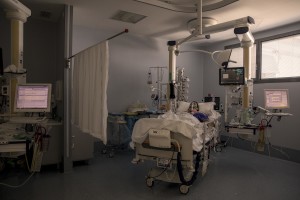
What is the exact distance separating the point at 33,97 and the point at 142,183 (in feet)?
5.96

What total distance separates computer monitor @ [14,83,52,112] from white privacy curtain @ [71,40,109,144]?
0.43 metres

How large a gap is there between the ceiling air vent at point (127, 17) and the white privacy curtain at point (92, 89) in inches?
48.9

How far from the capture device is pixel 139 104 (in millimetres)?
5094

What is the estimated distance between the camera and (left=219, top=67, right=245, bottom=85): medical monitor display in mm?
3790

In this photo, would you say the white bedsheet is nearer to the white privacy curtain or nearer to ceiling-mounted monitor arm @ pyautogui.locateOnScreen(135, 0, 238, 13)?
the white privacy curtain

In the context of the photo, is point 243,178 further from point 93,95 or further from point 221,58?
point 93,95

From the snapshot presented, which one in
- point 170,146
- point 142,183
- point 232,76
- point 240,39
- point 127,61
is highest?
point 240,39

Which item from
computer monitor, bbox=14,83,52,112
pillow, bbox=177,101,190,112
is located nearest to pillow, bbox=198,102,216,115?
pillow, bbox=177,101,190,112

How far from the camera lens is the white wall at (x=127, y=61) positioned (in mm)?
4816

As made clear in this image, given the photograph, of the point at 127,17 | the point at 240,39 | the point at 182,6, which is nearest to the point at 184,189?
the point at 240,39

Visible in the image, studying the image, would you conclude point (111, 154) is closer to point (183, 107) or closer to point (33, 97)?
point (183, 107)

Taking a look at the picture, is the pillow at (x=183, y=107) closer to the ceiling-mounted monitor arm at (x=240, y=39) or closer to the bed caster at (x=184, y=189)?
the ceiling-mounted monitor arm at (x=240, y=39)

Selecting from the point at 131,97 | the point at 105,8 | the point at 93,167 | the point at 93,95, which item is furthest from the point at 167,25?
the point at 93,167

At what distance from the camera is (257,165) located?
4.04 meters
